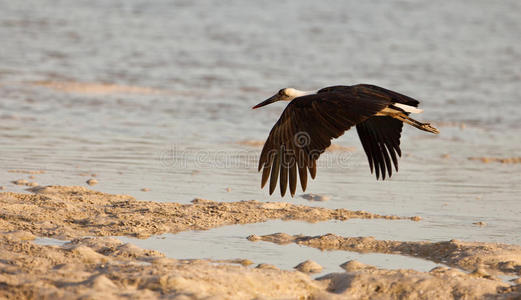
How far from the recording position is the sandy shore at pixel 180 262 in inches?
204

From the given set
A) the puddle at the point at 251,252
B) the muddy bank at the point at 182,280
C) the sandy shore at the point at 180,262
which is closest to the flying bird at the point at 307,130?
the puddle at the point at 251,252

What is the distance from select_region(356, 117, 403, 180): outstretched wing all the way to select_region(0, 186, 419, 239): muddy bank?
2.39ft

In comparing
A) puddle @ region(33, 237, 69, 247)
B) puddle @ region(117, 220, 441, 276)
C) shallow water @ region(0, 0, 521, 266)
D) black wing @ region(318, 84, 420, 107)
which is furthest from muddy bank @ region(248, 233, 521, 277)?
puddle @ region(33, 237, 69, 247)

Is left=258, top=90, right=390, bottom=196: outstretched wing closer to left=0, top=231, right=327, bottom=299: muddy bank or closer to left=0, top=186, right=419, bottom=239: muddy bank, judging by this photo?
left=0, top=186, right=419, bottom=239: muddy bank

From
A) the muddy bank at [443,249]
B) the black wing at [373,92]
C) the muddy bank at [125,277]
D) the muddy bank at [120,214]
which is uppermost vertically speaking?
the black wing at [373,92]

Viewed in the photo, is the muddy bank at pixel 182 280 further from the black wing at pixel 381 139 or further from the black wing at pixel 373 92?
the black wing at pixel 381 139

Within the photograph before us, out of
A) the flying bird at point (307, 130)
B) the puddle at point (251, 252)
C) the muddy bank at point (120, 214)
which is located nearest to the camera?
the puddle at point (251, 252)

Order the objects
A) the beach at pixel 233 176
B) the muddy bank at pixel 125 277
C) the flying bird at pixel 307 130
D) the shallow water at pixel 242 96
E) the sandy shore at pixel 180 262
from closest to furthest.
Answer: the muddy bank at pixel 125 277, the sandy shore at pixel 180 262, the beach at pixel 233 176, the flying bird at pixel 307 130, the shallow water at pixel 242 96

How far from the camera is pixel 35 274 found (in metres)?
5.35

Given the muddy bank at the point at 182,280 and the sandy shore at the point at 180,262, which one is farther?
the sandy shore at the point at 180,262

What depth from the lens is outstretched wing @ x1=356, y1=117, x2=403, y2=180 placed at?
8.42 meters

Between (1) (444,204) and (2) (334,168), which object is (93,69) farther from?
(1) (444,204)

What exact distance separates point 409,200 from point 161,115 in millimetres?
5869

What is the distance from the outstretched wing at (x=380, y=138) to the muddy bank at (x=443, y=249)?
1.65 meters
